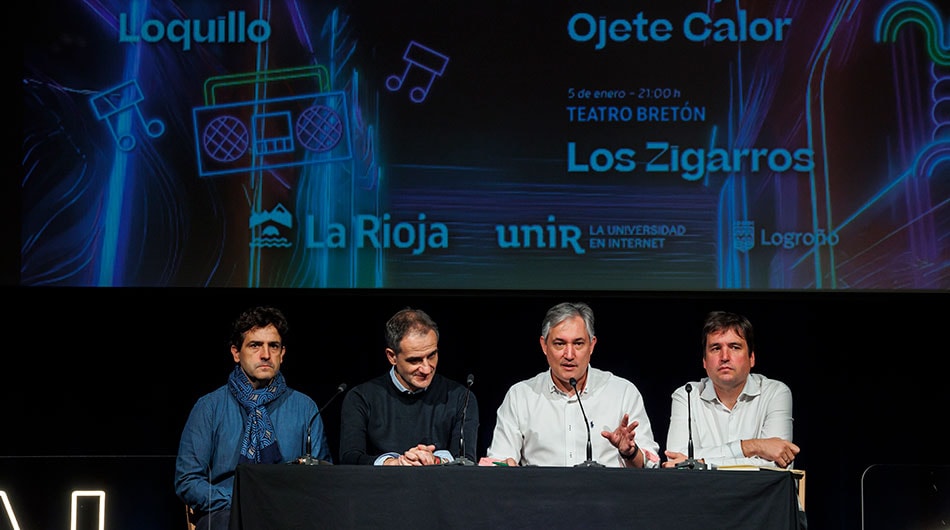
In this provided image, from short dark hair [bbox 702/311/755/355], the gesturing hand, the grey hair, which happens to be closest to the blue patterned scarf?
the grey hair

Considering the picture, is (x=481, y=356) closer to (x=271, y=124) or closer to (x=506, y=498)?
(x=271, y=124)

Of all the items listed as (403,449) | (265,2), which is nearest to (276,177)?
(265,2)

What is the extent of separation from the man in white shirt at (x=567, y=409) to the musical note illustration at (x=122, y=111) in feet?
7.10

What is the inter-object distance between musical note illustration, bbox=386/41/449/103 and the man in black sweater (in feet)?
4.35

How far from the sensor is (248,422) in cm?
431

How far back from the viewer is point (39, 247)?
5215mm

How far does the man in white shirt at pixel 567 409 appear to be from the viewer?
423 cm

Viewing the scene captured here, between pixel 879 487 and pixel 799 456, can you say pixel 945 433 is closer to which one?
pixel 799 456

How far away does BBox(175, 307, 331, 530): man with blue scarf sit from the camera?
421 centimetres

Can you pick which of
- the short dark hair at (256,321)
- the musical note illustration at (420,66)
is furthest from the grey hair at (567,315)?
the musical note illustration at (420,66)

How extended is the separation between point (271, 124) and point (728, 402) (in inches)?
93.4

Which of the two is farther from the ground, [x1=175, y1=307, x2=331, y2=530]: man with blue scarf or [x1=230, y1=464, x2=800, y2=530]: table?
[x1=175, y1=307, x2=331, y2=530]: man with blue scarf

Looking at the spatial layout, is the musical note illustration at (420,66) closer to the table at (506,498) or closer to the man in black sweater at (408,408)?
the man in black sweater at (408,408)

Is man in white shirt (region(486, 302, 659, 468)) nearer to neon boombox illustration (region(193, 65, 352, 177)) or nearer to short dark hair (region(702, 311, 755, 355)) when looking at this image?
short dark hair (region(702, 311, 755, 355))
